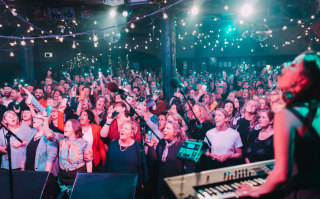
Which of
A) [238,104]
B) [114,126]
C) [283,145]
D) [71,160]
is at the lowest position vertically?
[71,160]

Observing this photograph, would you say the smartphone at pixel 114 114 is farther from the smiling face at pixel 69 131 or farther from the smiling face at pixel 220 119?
the smiling face at pixel 220 119

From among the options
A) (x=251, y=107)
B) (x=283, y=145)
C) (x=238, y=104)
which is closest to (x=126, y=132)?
(x=251, y=107)

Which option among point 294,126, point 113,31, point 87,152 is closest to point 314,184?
point 294,126

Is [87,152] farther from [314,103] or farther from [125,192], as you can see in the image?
[314,103]

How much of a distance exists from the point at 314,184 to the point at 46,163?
3.30 metres

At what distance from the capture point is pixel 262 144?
10.6ft

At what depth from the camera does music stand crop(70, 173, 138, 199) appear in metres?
2.70

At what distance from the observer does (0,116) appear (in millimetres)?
A: 5727

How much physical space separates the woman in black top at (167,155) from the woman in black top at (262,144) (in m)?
0.92

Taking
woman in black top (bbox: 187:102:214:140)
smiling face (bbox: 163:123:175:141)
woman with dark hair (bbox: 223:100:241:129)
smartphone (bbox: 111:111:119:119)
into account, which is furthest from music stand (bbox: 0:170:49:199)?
woman with dark hair (bbox: 223:100:241:129)

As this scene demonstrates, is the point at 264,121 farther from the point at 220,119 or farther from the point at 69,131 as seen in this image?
the point at 69,131

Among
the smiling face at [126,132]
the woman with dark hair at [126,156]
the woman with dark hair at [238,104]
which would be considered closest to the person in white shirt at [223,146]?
the woman with dark hair at [126,156]

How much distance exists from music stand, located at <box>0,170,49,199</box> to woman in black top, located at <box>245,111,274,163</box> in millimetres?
2527

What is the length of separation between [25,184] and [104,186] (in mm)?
901
